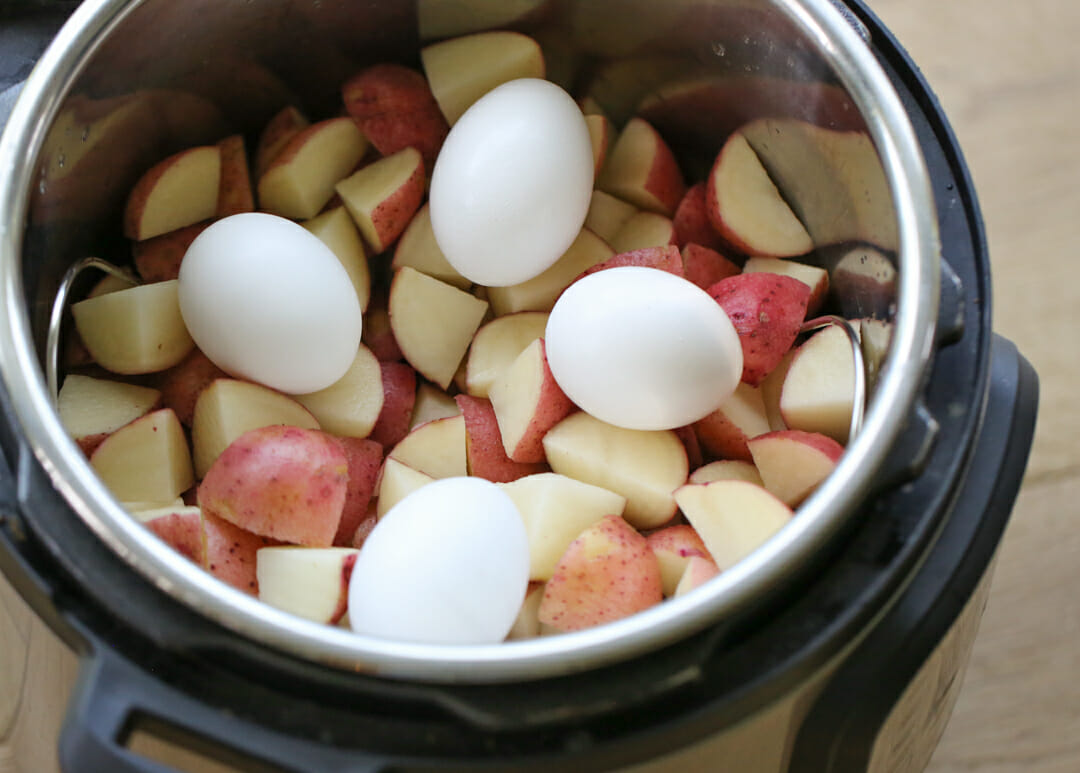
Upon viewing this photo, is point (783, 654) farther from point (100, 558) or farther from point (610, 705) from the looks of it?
point (100, 558)

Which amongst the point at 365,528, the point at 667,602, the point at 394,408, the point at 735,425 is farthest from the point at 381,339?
the point at 667,602

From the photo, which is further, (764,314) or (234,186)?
(234,186)


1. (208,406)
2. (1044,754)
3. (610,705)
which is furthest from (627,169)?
(1044,754)

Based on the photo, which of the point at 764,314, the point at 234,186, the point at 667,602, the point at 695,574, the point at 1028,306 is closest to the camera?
the point at 667,602

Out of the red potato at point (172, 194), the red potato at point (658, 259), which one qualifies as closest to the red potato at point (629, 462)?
the red potato at point (658, 259)

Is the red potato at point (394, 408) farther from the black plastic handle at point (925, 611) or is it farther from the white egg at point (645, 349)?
the black plastic handle at point (925, 611)

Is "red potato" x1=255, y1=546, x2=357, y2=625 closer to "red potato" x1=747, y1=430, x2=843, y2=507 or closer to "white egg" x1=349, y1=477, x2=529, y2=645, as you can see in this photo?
"white egg" x1=349, y1=477, x2=529, y2=645

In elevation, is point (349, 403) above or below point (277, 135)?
below

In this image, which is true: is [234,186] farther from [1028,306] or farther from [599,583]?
[1028,306]
